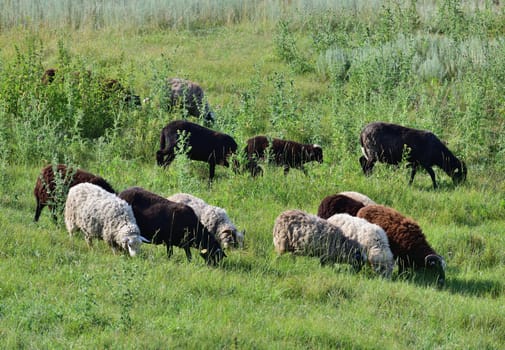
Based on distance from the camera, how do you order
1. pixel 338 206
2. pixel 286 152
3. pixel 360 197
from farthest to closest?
pixel 286 152 → pixel 360 197 → pixel 338 206

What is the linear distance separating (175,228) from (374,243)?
2.34m

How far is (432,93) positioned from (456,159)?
4617 mm

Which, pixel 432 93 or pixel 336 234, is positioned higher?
pixel 432 93

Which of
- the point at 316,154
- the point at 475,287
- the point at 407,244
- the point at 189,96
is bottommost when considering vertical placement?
the point at 475,287

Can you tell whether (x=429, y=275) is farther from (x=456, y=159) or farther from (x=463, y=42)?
(x=463, y=42)

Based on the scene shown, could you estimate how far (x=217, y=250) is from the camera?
9781 mm

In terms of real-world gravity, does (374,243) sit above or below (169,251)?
above

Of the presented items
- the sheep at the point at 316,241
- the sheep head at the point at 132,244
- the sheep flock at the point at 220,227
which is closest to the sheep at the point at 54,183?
the sheep flock at the point at 220,227

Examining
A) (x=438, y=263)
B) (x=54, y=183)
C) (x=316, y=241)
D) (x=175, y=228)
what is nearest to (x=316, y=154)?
(x=316, y=241)

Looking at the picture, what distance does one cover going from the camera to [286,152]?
14383 mm

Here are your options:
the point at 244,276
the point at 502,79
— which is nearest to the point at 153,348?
the point at 244,276

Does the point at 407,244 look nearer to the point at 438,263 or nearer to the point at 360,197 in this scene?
the point at 438,263

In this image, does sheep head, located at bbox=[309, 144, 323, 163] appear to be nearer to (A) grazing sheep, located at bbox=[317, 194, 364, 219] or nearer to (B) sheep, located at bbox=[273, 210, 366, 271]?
(A) grazing sheep, located at bbox=[317, 194, 364, 219]

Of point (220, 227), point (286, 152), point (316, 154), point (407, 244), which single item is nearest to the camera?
point (407, 244)
